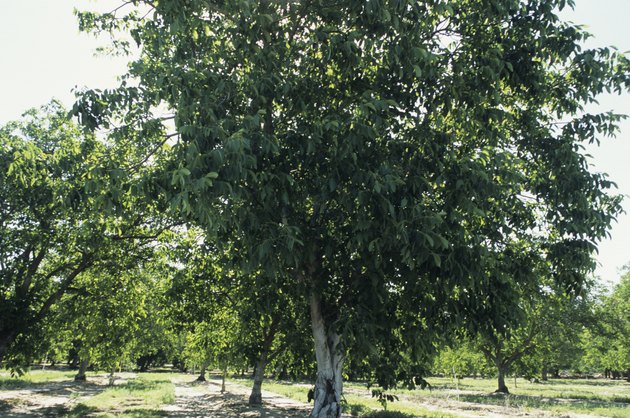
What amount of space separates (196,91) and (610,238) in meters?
8.49

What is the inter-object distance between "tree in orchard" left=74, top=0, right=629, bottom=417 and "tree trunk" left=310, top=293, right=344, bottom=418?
0.04m

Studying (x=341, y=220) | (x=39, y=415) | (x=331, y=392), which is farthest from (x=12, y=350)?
(x=341, y=220)

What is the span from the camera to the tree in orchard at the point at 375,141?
740cm

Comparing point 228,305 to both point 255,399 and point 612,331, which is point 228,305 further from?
point 612,331

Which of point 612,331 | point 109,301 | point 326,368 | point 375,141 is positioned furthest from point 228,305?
point 612,331

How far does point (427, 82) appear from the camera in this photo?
880cm

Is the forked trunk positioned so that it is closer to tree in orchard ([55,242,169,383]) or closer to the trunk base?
the trunk base

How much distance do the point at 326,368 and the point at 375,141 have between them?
551cm

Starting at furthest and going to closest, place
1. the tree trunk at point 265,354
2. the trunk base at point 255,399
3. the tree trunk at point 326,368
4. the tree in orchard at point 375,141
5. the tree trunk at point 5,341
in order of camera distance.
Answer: the trunk base at point 255,399 → the tree trunk at point 265,354 → the tree trunk at point 5,341 → the tree trunk at point 326,368 → the tree in orchard at point 375,141

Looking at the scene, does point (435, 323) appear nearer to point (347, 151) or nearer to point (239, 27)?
point (347, 151)

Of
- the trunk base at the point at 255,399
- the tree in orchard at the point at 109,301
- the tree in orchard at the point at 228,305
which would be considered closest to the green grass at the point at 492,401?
the trunk base at the point at 255,399

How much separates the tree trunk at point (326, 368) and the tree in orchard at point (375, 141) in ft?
0.12

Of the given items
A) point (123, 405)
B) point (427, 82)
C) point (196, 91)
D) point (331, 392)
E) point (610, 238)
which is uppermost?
point (427, 82)

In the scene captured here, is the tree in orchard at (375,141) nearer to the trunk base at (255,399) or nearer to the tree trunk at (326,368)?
the tree trunk at (326,368)
